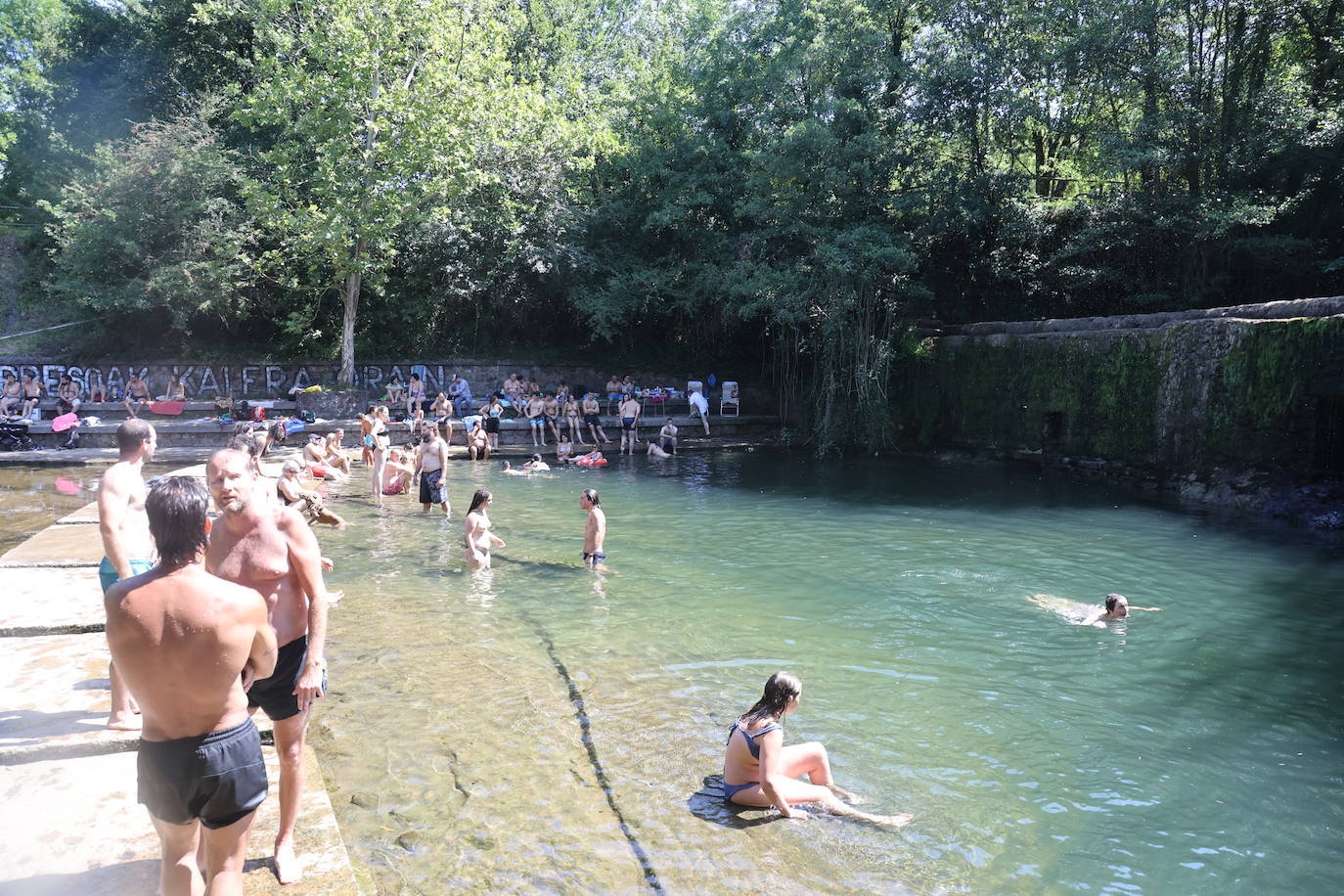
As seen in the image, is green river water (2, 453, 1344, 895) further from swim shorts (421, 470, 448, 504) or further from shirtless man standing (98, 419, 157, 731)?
shirtless man standing (98, 419, 157, 731)

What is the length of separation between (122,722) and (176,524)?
2583 millimetres

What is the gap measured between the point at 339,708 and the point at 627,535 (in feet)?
23.9

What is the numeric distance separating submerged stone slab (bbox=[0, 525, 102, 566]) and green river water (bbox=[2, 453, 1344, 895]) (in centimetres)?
226

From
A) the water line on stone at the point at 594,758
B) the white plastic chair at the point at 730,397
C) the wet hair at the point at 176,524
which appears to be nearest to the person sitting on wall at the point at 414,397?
the white plastic chair at the point at 730,397

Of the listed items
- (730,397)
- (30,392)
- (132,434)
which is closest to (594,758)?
(132,434)

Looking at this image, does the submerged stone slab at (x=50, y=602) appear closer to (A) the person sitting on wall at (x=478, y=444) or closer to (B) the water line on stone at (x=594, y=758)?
(B) the water line on stone at (x=594, y=758)

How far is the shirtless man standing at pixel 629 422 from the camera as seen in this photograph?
24156 millimetres

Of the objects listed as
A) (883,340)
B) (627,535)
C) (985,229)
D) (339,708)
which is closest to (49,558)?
(339,708)

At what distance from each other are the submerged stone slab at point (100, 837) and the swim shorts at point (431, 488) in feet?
33.3

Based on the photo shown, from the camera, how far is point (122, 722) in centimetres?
489

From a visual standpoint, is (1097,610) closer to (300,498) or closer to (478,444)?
(300,498)

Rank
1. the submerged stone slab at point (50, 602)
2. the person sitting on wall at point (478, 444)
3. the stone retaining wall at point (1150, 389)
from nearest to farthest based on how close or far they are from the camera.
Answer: the submerged stone slab at point (50, 602) < the stone retaining wall at point (1150, 389) < the person sitting on wall at point (478, 444)

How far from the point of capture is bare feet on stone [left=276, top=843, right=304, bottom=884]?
12.5ft

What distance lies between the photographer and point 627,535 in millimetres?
13852
